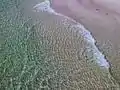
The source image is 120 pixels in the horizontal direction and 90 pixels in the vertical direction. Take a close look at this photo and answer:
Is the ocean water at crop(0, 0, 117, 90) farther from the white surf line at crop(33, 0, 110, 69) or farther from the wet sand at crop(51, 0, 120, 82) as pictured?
the wet sand at crop(51, 0, 120, 82)

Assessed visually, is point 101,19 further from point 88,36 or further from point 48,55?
point 48,55

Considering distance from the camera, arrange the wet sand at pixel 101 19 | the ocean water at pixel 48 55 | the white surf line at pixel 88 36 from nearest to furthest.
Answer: the ocean water at pixel 48 55 < the white surf line at pixel 88 36 < the wet sand at pixel 101 19

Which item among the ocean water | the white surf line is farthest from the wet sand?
the ocean water

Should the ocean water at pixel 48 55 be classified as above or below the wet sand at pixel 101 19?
below

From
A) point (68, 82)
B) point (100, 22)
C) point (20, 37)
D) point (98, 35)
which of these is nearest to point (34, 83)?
point (68, 82)

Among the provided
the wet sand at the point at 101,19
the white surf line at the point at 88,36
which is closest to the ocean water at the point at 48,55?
the white surf line at the point at 88,36

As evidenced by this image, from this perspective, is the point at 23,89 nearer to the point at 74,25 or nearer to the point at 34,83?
the point at 34,83

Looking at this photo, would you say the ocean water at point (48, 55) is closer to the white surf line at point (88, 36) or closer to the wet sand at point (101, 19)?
the white surf line at point (88, 36)
